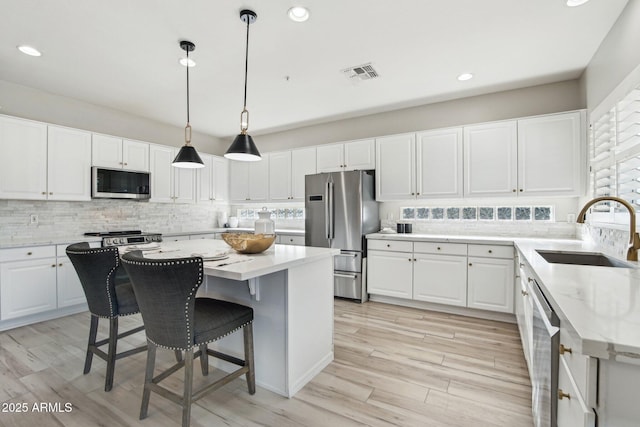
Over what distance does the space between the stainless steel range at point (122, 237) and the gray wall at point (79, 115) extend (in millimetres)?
1483

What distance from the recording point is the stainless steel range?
3841 mm

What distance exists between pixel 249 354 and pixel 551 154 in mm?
3676

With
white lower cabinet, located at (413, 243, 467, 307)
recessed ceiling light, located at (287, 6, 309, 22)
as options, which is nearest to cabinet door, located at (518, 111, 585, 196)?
white lower cabinet, located at (413, 243, 467, 307)

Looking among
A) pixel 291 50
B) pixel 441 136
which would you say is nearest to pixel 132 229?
pixel 291 50

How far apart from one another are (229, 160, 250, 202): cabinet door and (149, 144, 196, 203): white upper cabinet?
833mm

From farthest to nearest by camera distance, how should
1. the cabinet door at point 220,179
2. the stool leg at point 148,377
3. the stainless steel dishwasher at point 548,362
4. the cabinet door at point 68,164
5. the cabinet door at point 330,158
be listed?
the cabinet door at point 220,179 < the cabinet door at point 330,158 < the cabinet door at point 68,164 < the stool leg at point 148,377 < the stainless steel dishwasher at point 548,362

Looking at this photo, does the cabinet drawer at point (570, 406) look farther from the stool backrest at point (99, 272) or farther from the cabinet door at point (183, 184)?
the cabinet door at point (183, 184)

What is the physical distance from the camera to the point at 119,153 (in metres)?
4.24

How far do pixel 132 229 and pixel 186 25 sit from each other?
10.9 ft

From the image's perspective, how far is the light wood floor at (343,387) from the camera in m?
1.80

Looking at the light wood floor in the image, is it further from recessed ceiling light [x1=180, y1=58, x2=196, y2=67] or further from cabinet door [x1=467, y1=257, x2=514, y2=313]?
recessed ceiling light [x1=180, y1=58, x2=196, y2=67]

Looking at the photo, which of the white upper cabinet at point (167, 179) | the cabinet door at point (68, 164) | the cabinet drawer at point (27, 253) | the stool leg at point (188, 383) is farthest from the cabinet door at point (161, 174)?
the stool leg at point (188, 383)

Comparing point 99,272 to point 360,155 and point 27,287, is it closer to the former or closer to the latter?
point 27,287

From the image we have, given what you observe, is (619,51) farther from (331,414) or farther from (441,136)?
(331,414)
